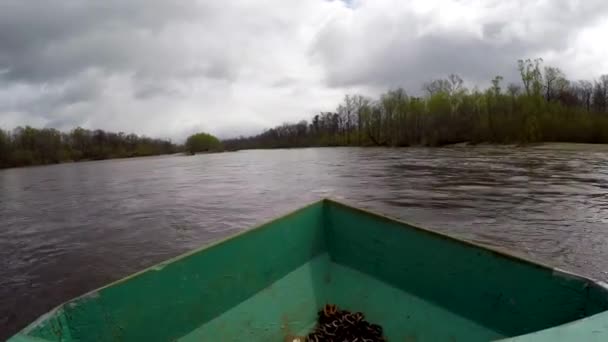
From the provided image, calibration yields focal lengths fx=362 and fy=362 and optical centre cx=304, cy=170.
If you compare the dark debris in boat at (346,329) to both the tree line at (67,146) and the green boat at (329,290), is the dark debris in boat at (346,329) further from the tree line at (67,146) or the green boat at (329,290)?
the tree line at (67,146)

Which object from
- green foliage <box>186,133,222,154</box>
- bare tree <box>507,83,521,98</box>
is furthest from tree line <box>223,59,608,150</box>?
green foliage <box>186,133,222,154</box>

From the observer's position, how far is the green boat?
248 centimetres

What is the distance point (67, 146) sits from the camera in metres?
97.2

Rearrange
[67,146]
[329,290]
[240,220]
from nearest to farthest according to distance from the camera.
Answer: [329,290]
[240,220]
[67,146]

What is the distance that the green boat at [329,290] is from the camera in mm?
2477

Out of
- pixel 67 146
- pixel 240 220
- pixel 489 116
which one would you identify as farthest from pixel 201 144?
pixel 240 220

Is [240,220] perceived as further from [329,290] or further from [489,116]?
[489,116]

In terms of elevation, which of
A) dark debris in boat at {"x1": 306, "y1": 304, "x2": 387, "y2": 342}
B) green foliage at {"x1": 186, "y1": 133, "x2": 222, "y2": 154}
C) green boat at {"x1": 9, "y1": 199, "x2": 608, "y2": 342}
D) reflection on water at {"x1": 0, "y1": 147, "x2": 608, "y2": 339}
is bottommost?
reflection on water at {"x1": 0, "y1": 147, "x2": 608, "y2": 339}

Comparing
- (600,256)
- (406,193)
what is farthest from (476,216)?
(406,193)

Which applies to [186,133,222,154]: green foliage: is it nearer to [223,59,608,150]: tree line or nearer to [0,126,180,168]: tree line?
[0,126,180,168]: tree line

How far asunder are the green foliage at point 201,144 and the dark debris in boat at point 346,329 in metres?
127

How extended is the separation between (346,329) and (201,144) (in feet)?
424

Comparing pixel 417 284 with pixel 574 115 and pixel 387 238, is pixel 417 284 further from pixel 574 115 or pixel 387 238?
pixel 574 115

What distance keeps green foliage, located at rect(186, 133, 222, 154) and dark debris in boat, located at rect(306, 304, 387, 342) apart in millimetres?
126640
